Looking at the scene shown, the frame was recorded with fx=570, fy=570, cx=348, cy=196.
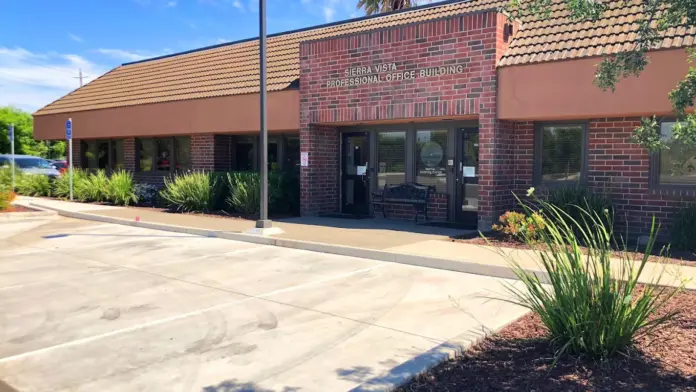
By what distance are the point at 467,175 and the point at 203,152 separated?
875 centimetres

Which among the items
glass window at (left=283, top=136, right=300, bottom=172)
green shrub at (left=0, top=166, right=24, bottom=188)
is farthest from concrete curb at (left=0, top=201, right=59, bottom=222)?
glass window at (left=283, top=136, right=300, bottom=172)

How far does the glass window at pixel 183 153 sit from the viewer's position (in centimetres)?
1845

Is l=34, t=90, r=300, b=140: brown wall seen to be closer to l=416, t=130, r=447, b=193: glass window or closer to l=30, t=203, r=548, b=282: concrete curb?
l=416, t=130, r=447, b=193: glass window

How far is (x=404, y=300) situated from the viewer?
6555 millimetres

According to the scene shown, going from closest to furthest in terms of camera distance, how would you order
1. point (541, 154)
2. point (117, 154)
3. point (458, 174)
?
point (541, 154) → point (458, 174) → point (117, 154)

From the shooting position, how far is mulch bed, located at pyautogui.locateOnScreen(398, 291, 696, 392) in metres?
3.70

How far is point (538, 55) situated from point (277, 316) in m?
7.14

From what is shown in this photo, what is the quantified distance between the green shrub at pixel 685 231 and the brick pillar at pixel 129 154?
1708 cm

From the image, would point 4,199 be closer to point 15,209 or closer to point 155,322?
point 15,209

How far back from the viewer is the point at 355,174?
559 inches

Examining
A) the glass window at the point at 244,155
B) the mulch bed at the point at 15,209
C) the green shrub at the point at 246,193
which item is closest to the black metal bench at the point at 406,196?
the green shrub at the point at 246,193

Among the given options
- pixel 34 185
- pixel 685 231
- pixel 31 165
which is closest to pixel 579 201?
pixel 685 231

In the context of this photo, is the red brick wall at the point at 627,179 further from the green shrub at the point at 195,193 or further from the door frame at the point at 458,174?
the green shrub at the point at 195,193

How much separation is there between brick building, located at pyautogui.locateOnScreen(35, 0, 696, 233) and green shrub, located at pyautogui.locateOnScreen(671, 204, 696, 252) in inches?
28.2
